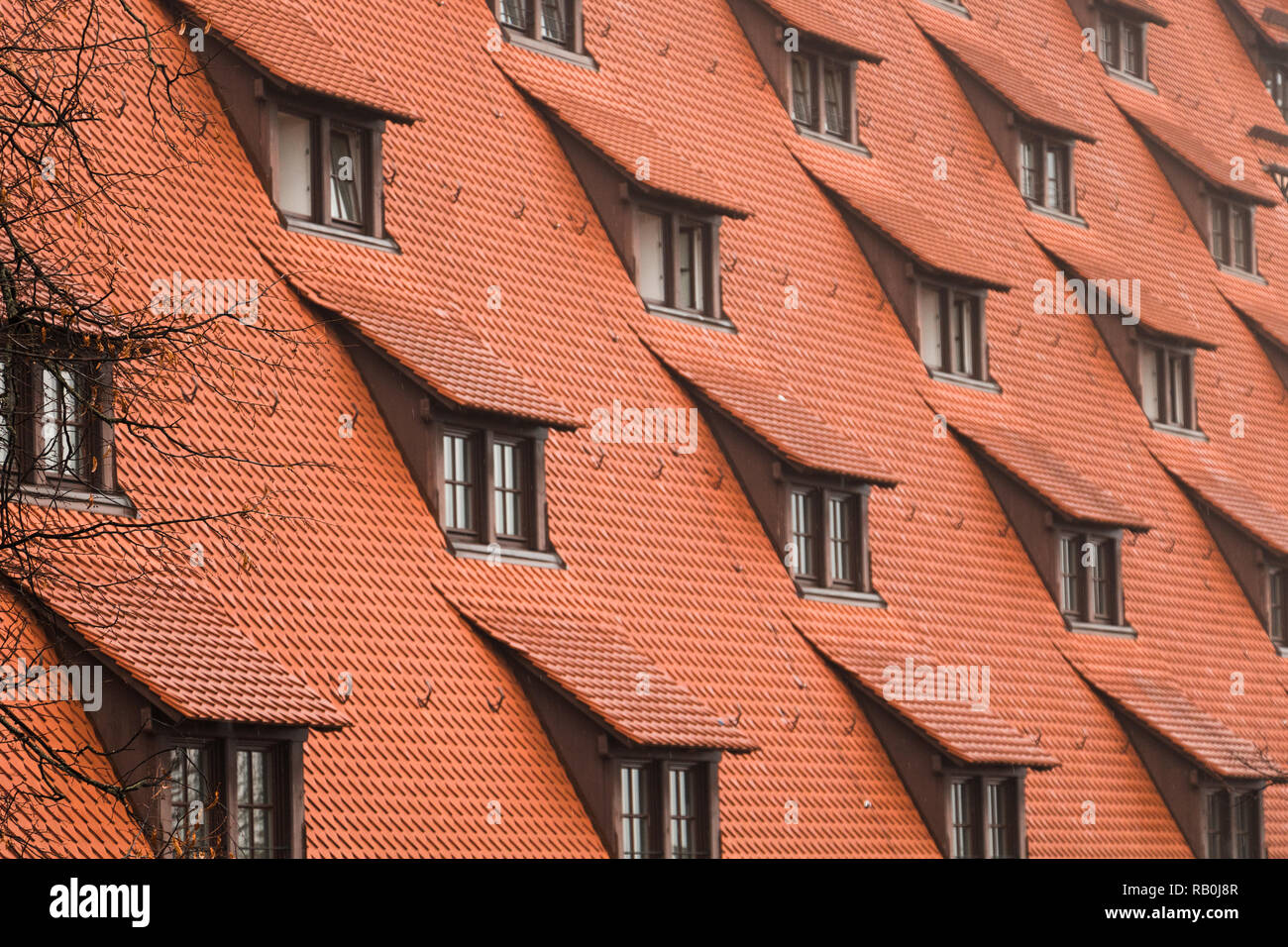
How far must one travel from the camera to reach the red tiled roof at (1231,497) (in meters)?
37.0

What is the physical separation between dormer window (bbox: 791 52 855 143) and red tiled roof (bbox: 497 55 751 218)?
3612mm

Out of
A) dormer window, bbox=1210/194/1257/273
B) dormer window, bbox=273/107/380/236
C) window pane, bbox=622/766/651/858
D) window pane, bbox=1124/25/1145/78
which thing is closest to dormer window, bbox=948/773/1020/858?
window pane, bbox=622/766/651/858

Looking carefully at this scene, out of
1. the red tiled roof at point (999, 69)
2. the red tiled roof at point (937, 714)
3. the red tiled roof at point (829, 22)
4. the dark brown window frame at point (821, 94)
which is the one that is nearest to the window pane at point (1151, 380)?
the red tiled roof at point (999, 69)

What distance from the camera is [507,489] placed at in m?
25.9

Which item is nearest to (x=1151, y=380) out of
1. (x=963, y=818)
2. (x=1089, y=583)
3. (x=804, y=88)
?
(x=1089, y=583)

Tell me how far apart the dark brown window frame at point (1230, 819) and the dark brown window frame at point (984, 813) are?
4076 mm

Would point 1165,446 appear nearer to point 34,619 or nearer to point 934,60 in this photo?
point 934,60

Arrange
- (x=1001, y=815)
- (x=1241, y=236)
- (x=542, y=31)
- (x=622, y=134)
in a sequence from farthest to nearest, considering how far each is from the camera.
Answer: (x=1241, y=236), (x=542, y=31), (x=622, y=134), (x=1001, y=815)

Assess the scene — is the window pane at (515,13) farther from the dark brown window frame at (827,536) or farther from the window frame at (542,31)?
the dark brown window frame at (827,536)

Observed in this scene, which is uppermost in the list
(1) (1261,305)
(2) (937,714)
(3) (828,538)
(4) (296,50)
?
(1) (1261,305)

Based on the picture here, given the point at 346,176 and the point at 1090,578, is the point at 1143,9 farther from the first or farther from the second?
the point at 346,176

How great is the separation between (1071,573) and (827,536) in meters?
5.51

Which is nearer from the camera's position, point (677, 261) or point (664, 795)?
point (664, 795)

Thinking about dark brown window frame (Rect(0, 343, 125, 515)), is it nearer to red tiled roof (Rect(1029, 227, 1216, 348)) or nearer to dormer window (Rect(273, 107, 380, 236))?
dormer window (Rect(273, 107, 380, 236))
